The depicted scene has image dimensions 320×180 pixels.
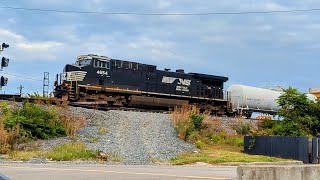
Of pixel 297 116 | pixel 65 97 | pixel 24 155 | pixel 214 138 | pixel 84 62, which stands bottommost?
pixel 24 155

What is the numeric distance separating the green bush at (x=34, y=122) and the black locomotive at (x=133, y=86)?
5.63 metres

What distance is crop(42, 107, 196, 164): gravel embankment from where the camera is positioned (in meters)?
23.1

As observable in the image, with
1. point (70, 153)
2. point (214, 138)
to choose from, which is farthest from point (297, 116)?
point (70, 153)

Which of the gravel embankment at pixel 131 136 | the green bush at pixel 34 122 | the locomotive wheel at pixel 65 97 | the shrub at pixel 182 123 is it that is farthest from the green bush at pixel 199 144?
the locomotive wheel at pixel 65 97

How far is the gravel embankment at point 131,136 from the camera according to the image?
75.9ft

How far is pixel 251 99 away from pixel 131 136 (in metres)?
20.6

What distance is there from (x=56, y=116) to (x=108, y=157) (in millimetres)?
6844

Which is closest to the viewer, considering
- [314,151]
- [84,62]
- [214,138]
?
[314,151]

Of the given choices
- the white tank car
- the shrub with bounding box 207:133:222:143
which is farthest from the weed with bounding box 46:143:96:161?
the white tank car

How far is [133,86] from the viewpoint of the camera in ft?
123

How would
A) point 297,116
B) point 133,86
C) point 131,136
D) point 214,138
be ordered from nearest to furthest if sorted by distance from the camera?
point 131,136, point 214,138, point 297,116, point 133,86

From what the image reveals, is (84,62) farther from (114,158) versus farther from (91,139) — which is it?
(114,158)

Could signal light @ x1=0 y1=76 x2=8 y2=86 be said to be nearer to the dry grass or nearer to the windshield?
the windshield

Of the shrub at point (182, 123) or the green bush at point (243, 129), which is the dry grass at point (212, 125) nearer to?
the shrub at point (182, 123)
